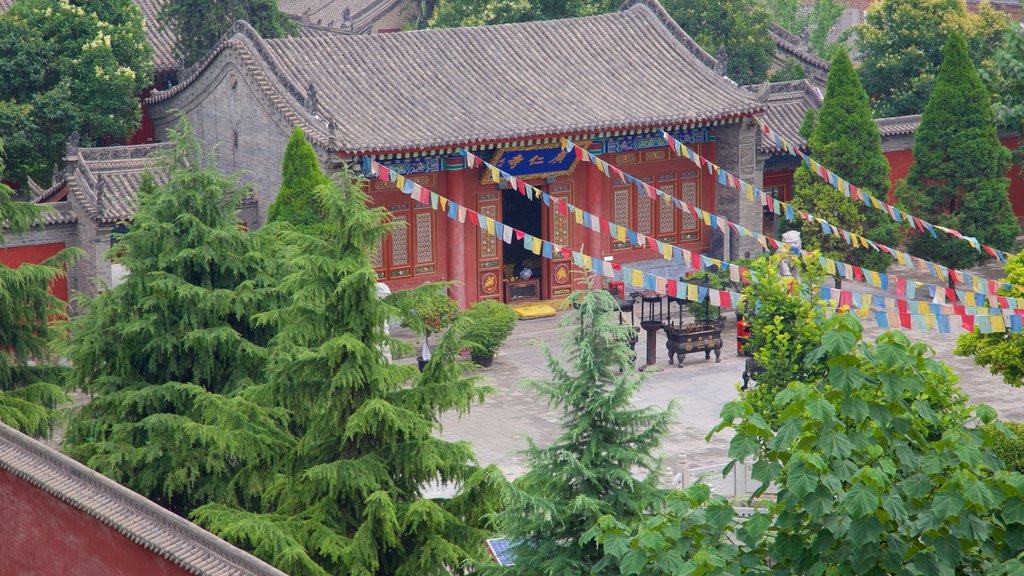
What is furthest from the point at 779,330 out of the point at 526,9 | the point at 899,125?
the point at 526,9

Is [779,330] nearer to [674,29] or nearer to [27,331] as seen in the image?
[27,331]

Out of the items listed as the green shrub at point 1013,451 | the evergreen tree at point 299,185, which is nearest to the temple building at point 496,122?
the evergreen tree at point 299,185

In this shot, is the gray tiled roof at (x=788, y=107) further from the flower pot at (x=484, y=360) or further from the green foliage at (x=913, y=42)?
the flower pot at (x=484, y=360)

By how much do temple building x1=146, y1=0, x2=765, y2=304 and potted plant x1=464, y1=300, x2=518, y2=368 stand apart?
5.95ft

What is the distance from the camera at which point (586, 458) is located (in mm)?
13477

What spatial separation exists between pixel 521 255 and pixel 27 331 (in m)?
12.6

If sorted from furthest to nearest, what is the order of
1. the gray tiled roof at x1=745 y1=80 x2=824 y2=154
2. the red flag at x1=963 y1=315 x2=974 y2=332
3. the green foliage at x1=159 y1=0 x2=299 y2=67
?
1. the green foliage at x1=159 y1=0 x2=299 y2=67
2. the gray tiled roof at x1=745 y1=80 x2=824 y2=154
3. the red flag at x1=963 y1=315 x2=974 y2=332

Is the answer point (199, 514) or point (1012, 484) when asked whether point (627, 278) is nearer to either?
point (199, 514)

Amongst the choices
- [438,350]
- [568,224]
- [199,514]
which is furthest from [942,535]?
[568,224]

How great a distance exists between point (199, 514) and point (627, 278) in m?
10.5

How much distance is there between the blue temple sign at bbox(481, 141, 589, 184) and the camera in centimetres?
2991

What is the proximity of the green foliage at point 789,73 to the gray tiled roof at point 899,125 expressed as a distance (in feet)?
8.91

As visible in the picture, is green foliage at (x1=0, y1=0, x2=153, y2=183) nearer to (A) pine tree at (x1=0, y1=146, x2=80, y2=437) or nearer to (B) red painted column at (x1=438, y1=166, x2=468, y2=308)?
(B) red painted column at (x1=438, y1=166, x2=468, y2=308)

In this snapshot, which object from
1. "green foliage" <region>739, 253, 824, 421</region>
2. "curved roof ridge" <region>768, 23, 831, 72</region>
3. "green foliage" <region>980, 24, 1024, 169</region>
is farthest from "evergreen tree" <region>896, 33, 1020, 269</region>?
"green foliage" <region>739, 253, 824, 421</region>
